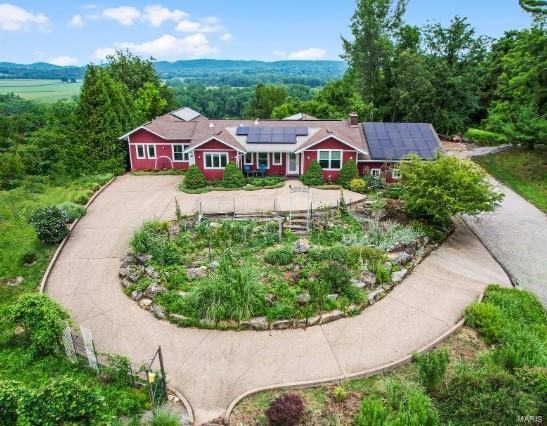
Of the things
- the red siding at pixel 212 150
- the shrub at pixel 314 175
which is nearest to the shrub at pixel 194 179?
the red siding at pixel 212 150

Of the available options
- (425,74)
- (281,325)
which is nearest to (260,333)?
(281,325)

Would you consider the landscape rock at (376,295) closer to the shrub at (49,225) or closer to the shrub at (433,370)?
the shrub at (433,370)

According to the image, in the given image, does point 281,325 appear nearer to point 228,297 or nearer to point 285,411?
point 228,297

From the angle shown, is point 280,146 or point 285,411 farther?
point 280,146

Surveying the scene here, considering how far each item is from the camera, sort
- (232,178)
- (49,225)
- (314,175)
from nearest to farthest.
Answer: (49,225) < (232,178) < (314,175)

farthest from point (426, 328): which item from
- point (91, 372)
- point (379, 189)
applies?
point (379, 189)

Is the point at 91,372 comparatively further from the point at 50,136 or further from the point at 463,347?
the point at 50,136
